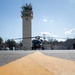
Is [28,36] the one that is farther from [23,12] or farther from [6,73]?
[6,73]

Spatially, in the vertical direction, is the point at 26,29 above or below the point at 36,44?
above

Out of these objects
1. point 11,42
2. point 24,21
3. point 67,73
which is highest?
point 24,21

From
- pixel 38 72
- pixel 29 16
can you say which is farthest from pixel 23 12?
pixel 38 72

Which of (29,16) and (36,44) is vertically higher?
(29,16)

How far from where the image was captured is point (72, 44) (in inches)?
2943

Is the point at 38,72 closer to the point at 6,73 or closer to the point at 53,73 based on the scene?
the point at 53,73

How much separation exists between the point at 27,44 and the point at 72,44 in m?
17.4

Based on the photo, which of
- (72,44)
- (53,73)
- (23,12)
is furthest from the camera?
(23,12)

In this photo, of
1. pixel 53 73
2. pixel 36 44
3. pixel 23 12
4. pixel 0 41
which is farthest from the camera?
pixel 0 41

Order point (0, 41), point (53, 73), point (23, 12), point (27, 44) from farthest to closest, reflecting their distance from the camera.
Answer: point (0, 41), point (23, 12), point (27, 44), point (53, 73)

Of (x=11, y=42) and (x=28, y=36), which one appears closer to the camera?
(x=28, y=36)

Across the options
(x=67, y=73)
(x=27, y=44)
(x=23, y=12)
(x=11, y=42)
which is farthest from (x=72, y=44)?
(x=67, y=73)

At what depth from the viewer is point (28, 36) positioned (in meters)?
82.4

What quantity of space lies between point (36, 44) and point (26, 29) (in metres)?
35.1
